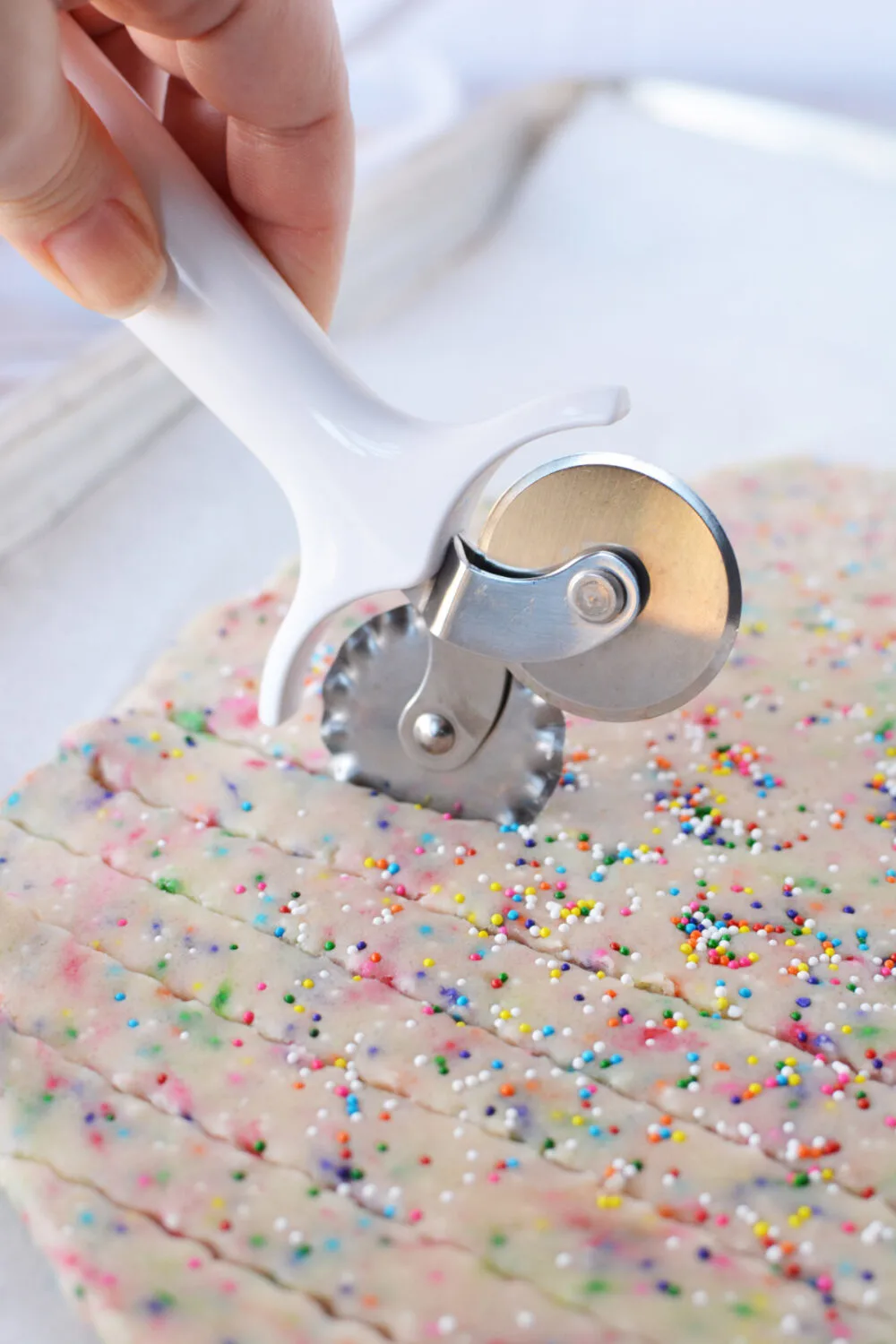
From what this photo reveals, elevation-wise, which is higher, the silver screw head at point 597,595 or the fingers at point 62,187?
the silver screw head at point 597,595

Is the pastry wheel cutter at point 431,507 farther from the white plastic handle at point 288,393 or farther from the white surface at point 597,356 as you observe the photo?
the white surface at point 597,356

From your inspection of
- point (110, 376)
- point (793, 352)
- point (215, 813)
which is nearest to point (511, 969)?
point (215, 813)

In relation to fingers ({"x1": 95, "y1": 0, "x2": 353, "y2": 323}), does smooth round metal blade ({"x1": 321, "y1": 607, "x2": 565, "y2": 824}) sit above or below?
below

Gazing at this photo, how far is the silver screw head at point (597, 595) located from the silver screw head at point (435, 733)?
0.22m

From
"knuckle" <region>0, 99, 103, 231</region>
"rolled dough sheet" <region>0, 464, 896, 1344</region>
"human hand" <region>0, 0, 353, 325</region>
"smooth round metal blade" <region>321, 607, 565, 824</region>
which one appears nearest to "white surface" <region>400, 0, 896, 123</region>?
"human hand" <region>0, 0, 353, 325</region>

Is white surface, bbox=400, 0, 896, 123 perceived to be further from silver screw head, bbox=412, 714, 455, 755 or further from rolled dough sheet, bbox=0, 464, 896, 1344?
silver screw head, bbox=412, 714, 455, 755

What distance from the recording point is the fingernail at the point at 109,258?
99 centimetres

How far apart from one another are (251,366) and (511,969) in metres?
0.54

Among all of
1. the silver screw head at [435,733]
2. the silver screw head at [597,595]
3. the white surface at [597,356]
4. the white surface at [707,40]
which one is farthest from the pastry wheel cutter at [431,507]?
the white surface at [707,40]

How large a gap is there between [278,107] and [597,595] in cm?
51

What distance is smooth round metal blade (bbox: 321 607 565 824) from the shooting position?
1.26 m

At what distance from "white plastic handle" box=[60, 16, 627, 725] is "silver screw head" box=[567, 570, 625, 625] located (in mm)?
116

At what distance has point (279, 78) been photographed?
3.74ft

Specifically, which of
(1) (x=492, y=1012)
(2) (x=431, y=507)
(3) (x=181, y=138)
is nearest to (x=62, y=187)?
(2) (x=431, y=507)
